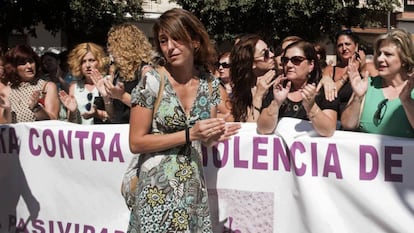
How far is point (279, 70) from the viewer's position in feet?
15.6

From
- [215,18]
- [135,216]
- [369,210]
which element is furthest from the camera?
[215,18]

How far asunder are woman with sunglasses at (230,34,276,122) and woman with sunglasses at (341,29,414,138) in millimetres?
529

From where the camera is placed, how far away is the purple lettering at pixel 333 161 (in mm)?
3361

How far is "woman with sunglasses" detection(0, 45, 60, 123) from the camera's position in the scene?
16.0ft

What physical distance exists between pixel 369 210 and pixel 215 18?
59.9ft

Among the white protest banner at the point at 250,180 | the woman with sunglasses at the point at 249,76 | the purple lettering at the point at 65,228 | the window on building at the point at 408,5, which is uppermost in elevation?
the window on building at the point at 408,5

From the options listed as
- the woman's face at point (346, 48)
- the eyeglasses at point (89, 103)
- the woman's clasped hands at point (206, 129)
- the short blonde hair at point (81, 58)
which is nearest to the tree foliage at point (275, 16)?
the woman's face at point (346, 48)

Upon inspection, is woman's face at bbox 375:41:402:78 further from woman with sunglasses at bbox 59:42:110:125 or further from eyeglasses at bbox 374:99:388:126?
woman with sunglasses at bbox 59:42:110:125

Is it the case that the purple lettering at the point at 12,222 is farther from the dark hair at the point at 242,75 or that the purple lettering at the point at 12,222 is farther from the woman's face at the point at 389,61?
the woman's face at the point at 389,61

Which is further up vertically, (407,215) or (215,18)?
(215,18)

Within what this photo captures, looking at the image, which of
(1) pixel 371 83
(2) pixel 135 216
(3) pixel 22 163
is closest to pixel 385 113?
(1) pixel 371 83

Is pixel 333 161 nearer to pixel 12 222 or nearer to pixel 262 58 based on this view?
pixel 262 58

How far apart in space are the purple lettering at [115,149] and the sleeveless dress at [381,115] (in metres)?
1.57

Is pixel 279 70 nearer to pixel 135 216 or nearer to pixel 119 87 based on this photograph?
pixel 119 87
